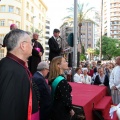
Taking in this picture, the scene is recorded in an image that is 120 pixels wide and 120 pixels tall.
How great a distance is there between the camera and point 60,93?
14.6 feet

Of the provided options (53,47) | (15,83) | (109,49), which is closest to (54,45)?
(53,47)

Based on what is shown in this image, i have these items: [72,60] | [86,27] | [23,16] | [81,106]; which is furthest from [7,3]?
[86,27]

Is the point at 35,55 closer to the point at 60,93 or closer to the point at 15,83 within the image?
the point at 60,93

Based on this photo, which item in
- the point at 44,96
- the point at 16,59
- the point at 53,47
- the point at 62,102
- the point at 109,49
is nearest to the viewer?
the point at 16,59

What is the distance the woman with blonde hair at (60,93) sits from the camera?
4410mm

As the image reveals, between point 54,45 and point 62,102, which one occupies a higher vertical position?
point 54,45

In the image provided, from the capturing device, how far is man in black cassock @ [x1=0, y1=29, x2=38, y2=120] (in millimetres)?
2639

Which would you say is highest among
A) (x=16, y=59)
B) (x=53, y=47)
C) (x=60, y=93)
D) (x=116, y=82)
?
(x=53, y=47)

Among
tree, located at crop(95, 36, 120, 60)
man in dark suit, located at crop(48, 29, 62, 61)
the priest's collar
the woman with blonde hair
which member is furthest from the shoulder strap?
tree, located at crop(95, 36, 120, 60)

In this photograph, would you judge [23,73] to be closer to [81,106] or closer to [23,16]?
[81,106]

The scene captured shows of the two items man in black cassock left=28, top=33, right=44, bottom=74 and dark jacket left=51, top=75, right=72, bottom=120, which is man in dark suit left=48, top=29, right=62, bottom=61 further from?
dark jacket left=51, top=75, right=72, bottom=120

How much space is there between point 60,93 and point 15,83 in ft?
6.08

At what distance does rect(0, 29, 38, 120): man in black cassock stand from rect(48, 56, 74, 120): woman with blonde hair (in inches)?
58.6

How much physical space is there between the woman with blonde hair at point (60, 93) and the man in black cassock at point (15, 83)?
4.89 feet
